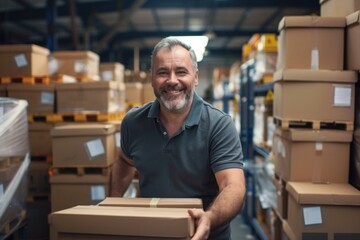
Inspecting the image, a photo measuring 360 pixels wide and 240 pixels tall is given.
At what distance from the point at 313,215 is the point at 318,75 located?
1219mm

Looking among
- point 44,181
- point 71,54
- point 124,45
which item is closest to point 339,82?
point 44,181

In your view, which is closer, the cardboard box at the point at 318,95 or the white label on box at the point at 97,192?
the cardboard box at the point at 318,95

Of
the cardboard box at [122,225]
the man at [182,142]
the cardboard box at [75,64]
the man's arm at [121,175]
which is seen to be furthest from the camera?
the cardboard box at [75,64]

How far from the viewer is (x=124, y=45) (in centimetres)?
1686

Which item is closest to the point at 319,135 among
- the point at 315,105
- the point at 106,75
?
the point at 315,105

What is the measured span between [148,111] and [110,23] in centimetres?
1095

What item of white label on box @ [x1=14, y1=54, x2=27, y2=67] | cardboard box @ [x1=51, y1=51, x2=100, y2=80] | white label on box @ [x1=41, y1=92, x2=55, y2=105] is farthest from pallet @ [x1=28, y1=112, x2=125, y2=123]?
cardboard box @ [x1=51, y1=51, x2=100, y2=80]

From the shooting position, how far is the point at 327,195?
8.91 feet

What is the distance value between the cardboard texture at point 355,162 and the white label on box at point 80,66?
440cm

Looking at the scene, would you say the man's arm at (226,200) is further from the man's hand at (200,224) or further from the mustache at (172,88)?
the mustache at (172,88)

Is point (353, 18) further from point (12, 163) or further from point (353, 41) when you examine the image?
point (12, 163)

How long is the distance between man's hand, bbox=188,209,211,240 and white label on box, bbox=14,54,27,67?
4.15 metres

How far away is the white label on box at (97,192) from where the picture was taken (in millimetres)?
4020

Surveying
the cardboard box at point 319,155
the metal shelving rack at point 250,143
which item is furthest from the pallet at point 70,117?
the cardboard box at point 319,155
